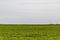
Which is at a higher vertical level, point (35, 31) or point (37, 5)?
point (37, 5)

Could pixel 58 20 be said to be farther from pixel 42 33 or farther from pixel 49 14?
pixel 42 33

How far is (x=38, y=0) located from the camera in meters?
0.81

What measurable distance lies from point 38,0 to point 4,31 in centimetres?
33

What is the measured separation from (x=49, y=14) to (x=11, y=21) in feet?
0.90

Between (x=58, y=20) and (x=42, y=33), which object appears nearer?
(x=42, y=33)

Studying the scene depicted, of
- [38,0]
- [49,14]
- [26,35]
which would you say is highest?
Result: [38,0]

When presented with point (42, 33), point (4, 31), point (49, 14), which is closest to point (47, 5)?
point (49, 14)

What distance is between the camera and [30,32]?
67 cm

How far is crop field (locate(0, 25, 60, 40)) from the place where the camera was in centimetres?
66

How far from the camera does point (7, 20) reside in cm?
79

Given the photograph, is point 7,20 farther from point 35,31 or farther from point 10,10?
point 35,31

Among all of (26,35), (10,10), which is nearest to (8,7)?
(10,10)

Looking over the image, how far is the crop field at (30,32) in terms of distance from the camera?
0.66m

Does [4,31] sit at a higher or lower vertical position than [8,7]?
lower
